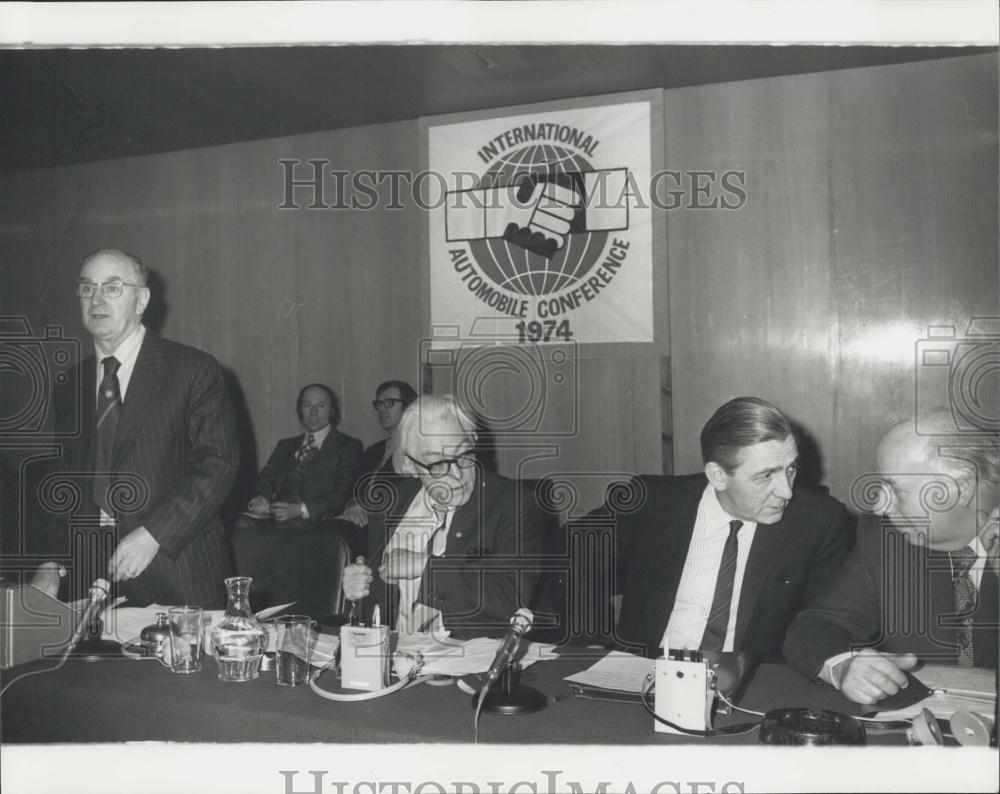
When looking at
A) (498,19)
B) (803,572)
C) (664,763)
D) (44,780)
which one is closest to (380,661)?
(664,763)

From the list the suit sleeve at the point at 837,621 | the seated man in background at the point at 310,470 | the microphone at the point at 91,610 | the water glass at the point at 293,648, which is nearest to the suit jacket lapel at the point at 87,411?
the microphone at the point at 91,610

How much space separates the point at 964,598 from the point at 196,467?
82.8 inches

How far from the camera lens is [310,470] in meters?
4.33

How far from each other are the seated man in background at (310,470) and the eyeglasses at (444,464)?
5.62ft

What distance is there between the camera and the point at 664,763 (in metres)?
1.28

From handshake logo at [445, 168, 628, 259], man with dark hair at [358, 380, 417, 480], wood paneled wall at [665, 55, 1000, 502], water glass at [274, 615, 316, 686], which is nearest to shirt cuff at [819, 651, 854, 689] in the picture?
water glass at [274, 615, 316, 686]

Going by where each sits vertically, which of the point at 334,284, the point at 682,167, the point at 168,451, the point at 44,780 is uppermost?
the point at 682,167

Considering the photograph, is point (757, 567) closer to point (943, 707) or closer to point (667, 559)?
point (667, 559)

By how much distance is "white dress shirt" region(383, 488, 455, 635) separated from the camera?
6.94 feet

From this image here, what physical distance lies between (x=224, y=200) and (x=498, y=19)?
3314 millimetres

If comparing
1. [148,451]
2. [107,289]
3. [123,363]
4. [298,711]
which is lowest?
[298,711]

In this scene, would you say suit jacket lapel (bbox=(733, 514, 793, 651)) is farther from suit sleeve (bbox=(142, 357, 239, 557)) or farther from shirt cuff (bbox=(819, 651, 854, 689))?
suit sleeve (bbox=(142, 357, 239, 557))

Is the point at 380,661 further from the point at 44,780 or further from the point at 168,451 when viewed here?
the point at 168,451

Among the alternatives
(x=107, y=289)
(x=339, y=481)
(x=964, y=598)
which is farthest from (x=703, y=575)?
(x=339, y=481)
